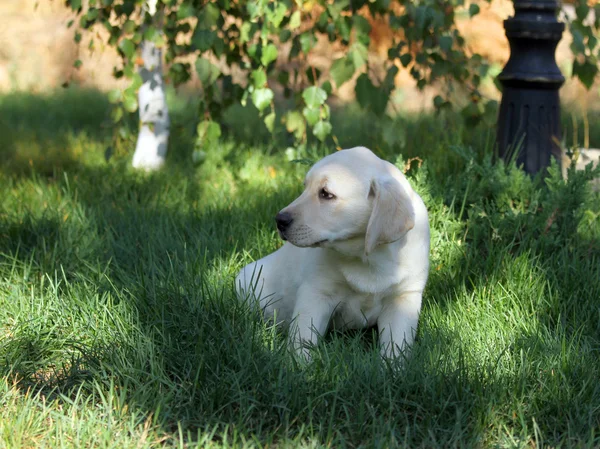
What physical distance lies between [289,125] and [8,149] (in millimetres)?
2062

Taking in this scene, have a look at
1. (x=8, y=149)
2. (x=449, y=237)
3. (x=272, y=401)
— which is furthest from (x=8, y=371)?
(x=8, y=149)

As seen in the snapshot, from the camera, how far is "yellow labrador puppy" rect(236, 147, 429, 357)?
2.08 m

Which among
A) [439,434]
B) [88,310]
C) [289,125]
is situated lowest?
[439,434]

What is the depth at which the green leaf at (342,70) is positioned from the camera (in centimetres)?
311

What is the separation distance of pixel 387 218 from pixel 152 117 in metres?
2.42

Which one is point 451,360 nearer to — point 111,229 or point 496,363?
point 496,363

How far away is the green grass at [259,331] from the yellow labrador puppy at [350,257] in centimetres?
8

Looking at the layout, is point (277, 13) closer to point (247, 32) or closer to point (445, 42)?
point (247, 32)

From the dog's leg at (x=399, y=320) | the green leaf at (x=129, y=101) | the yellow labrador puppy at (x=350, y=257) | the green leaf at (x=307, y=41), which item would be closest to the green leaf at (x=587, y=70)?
the green leaf at (x=307, y=41)

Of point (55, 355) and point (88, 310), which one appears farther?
point (88, 310)

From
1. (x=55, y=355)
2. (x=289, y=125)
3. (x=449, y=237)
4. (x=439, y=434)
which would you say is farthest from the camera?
(x=289, y=125)

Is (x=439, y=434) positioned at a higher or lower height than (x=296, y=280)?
lower

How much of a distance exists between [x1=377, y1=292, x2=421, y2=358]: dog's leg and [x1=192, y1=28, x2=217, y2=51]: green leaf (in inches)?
55.3

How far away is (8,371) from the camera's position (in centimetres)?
205
